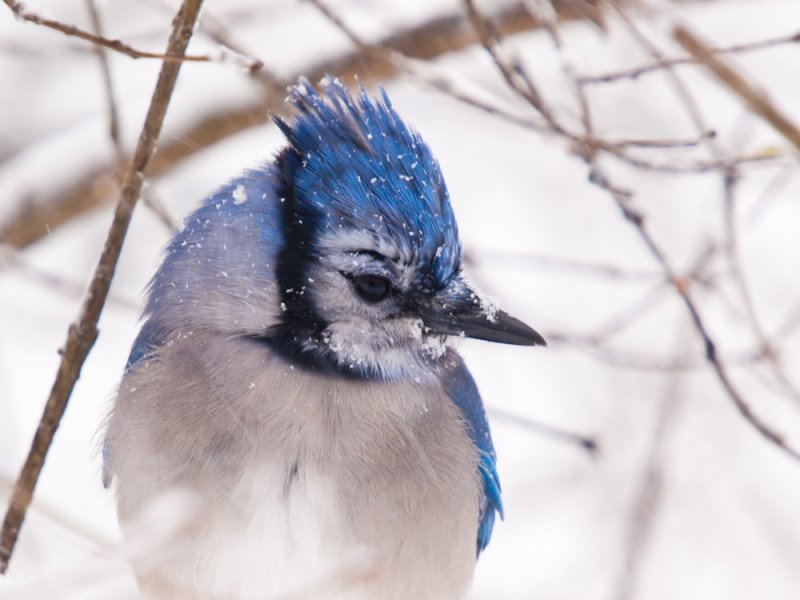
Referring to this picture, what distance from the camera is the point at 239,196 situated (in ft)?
8.81

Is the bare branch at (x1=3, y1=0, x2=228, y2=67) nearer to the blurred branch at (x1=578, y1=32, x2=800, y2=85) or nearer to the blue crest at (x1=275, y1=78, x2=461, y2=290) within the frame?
the blue crest at (x1=275, y1=78, x2=461, y2=290)

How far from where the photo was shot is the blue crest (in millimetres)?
2520

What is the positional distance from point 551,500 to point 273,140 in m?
1.96

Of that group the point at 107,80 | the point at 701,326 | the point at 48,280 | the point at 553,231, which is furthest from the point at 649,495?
the point at 553,231

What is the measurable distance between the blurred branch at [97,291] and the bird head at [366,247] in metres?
0.58

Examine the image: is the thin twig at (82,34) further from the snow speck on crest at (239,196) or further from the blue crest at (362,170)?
the snow speck on crest at (239,196)

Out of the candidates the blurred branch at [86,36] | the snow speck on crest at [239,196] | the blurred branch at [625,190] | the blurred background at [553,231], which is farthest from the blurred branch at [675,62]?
the blurred branch at [86,36]

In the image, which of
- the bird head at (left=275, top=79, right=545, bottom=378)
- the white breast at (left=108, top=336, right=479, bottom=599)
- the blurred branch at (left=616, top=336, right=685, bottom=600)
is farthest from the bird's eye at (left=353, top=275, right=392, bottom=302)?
the blurred branch at (left=616, top=336, right=685, bottom=600)

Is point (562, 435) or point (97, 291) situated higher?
point (562, 435)

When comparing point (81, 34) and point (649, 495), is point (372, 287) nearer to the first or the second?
point (81, 34)

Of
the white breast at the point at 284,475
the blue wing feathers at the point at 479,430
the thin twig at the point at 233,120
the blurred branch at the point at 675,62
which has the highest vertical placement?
the thin twig at the point at 233,120

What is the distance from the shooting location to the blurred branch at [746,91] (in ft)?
9.87

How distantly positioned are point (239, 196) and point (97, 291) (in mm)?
711

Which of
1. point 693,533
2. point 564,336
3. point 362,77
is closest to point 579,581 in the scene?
point 693,533
